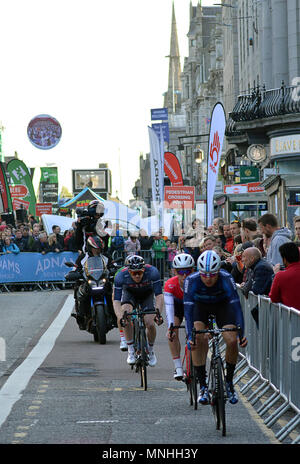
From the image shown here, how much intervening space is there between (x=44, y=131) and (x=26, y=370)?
42552mm

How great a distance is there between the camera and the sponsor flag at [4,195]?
4734 cm

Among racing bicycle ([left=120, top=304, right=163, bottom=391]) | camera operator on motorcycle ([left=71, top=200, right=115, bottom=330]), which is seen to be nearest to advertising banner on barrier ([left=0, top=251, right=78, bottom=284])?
camera operator on motorcycle ([left=71, top=200, right=115, bottom=330])

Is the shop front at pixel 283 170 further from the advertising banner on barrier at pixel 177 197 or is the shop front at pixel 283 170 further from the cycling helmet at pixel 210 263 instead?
the cycling helmet at pixel 210 263

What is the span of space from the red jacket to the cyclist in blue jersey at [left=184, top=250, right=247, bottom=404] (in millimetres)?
630

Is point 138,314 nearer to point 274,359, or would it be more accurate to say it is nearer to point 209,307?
point 274,359

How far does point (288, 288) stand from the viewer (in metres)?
10.2

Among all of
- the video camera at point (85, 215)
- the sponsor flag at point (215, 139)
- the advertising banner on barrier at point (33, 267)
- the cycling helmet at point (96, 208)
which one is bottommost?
the advertising banner on barrier at point (33, 267)

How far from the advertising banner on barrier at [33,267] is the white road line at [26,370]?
10.5 m

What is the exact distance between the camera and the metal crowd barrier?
355 inches

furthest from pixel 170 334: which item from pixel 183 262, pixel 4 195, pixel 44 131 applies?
pixel 44 131

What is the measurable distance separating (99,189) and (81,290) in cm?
6436

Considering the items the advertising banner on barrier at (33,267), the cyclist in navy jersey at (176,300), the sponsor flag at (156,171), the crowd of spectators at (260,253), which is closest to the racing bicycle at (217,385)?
the crowd of spectators at (260,253)

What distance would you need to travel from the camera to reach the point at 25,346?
1582 cm
